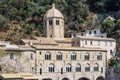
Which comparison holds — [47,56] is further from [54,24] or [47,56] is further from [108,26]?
[108,26]

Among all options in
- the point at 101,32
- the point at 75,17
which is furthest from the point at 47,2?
the point at 101,32

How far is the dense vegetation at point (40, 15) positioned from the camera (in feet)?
351

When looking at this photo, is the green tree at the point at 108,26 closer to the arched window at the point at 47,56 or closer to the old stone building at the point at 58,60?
the old stone building at the point at 58,60

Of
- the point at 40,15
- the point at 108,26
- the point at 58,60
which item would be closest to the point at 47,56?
the point at 58,60

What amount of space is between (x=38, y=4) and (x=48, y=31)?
31703 millimetres

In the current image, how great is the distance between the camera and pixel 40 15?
11219 cm

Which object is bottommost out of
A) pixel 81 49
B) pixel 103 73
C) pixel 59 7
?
pixel 103 73

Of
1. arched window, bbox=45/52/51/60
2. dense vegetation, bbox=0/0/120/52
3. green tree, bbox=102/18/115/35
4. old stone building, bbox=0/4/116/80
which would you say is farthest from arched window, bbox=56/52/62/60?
dense vegetation, bbox=0/0/120/52

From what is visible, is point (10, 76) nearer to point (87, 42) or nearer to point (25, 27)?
point (87, 42)

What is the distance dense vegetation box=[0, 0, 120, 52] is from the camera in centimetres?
10712

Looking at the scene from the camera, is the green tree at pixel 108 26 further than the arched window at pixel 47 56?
Yes

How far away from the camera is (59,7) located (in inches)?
4592

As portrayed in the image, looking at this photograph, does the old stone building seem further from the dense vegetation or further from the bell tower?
the dense vegetation

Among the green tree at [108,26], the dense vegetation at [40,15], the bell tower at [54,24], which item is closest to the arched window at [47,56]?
the bell tower at [54,24]
